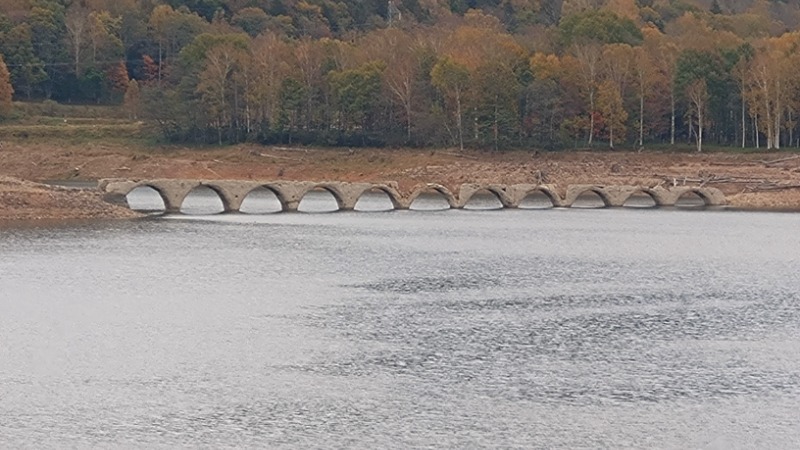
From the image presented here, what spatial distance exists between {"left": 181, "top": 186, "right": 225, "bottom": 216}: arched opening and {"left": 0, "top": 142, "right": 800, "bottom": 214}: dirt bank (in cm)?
174

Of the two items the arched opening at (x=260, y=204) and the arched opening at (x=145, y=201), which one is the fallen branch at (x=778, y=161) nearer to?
the arched opening at (x=260, y=204)

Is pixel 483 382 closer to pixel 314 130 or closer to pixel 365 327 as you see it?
pixel 365 327

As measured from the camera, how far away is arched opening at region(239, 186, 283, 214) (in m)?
87.1

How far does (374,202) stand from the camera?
98.5 m

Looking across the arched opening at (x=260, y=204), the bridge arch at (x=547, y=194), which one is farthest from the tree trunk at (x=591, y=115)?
the arched opening at (x=260, y=204)

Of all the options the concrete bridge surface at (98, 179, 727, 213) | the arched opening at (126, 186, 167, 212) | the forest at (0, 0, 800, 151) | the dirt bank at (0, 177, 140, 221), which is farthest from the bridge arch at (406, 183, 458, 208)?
the dirt bank at (0, 177, 140, 221)

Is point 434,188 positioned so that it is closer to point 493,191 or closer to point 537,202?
point 493,191

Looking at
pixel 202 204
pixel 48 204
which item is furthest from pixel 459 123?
pixel 48 204

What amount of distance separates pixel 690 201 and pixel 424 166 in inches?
744

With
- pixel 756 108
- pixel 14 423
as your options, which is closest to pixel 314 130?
pixel 756 108

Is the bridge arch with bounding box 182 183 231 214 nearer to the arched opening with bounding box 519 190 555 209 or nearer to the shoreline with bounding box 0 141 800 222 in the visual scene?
the shoreline with bounding box 0 141 800 222

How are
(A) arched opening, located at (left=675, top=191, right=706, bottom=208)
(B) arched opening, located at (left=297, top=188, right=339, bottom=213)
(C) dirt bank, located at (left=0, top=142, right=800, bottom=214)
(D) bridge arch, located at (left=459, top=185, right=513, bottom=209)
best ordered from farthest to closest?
1. (C) dirt bank, located at (left=0, top=142, right=800, bottom=214)
2. (A) arched opening, located at (left=675, top=191, right=706, bottom=208)
3. (D) bridge arch, located at (left=459, top=185, right=513, bottom=209)
4. (B) arched opening, located at (left=297, top=188, right=339, bottom=213)

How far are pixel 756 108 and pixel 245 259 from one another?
59567 millimetres

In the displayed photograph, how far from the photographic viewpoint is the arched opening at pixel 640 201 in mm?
96188
